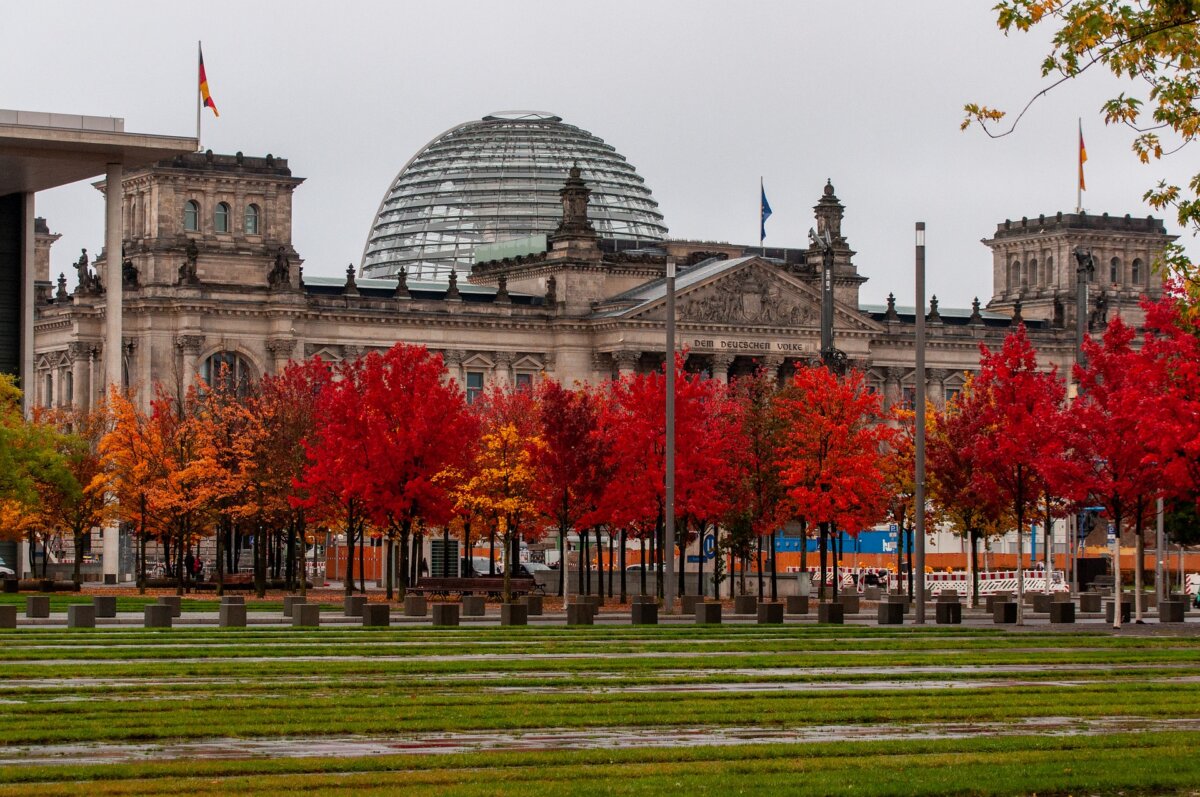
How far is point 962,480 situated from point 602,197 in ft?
379

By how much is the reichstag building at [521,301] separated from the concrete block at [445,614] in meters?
67.7

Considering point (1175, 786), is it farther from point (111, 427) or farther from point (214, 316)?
point (214, 316)

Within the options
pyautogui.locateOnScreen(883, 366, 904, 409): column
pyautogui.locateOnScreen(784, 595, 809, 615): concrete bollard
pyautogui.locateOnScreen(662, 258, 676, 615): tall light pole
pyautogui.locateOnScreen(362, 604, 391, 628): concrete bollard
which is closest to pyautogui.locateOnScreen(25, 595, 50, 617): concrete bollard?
pyautogui.locateOnScreen(362, 604, 391, 628): concrete bollard

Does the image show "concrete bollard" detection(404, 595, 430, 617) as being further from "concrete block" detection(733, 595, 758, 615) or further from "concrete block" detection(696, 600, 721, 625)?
"concrete block" detection(733, 595, 758, 615)

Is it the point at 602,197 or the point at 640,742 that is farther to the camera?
the point at 602,197

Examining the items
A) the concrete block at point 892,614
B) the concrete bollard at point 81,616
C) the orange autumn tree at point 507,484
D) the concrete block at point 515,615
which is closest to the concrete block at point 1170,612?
the concrete block at point 892,614

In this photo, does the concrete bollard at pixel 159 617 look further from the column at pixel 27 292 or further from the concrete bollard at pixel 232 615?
the column at pixel 27 292

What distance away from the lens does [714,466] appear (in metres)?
73.4

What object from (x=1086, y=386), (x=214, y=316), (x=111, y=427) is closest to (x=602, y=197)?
(x=214, y=316)

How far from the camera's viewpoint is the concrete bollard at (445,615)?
178 feet

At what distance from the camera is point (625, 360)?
144 metres

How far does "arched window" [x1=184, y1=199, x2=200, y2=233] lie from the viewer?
140 meters

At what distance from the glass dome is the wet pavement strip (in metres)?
152

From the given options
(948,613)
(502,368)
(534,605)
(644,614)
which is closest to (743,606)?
(534,605)
